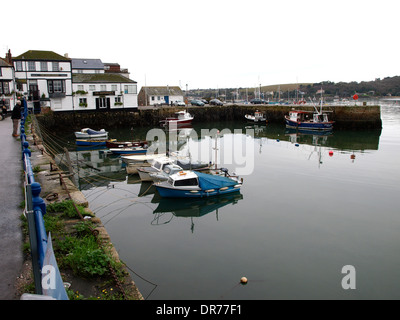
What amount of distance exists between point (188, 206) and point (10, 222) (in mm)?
11325

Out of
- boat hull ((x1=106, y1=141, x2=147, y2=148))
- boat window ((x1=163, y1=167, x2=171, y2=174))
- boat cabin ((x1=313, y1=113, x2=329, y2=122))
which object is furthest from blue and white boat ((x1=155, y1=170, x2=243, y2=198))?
boat cabin ((x1=313, y1=113, x2=329, y2=122))

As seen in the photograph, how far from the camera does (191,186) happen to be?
19.6 meters

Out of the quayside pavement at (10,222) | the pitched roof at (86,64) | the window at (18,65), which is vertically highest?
the pitched roof at (86,64)

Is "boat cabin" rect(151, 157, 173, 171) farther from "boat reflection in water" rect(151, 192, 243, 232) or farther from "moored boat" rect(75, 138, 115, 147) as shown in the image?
"moored boat" rect(75, 138, 115, 147)

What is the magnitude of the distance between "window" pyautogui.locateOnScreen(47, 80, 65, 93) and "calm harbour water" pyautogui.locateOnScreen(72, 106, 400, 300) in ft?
99.2

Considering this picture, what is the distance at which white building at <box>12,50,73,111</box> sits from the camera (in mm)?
49250

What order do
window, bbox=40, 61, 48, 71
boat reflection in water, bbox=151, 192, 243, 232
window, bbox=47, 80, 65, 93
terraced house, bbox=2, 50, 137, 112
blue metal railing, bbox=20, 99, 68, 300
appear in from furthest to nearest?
window, bbox=47, 80, 65, 93
window, bbox=40, 61, 48, 71
terraced house, bbox=2, 50, 137, 112
boat reflection in water, bbox=151, 192, 243, 232
blue metal railing, bbox=20, 99, 68, 300

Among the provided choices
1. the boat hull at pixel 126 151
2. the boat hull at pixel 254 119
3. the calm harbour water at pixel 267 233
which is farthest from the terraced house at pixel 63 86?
the calm harbour water at pixel 267 233

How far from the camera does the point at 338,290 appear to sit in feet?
35.9

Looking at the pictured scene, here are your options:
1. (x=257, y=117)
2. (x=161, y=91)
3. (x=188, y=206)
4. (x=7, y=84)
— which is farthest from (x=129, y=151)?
(x=161, y=91)

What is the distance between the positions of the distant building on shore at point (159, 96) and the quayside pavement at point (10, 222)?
6414 centimetres

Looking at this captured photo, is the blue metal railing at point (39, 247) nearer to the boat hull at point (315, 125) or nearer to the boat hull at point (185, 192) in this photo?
the boat hull at point (185, 192)

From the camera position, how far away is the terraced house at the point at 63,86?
1953 inches
